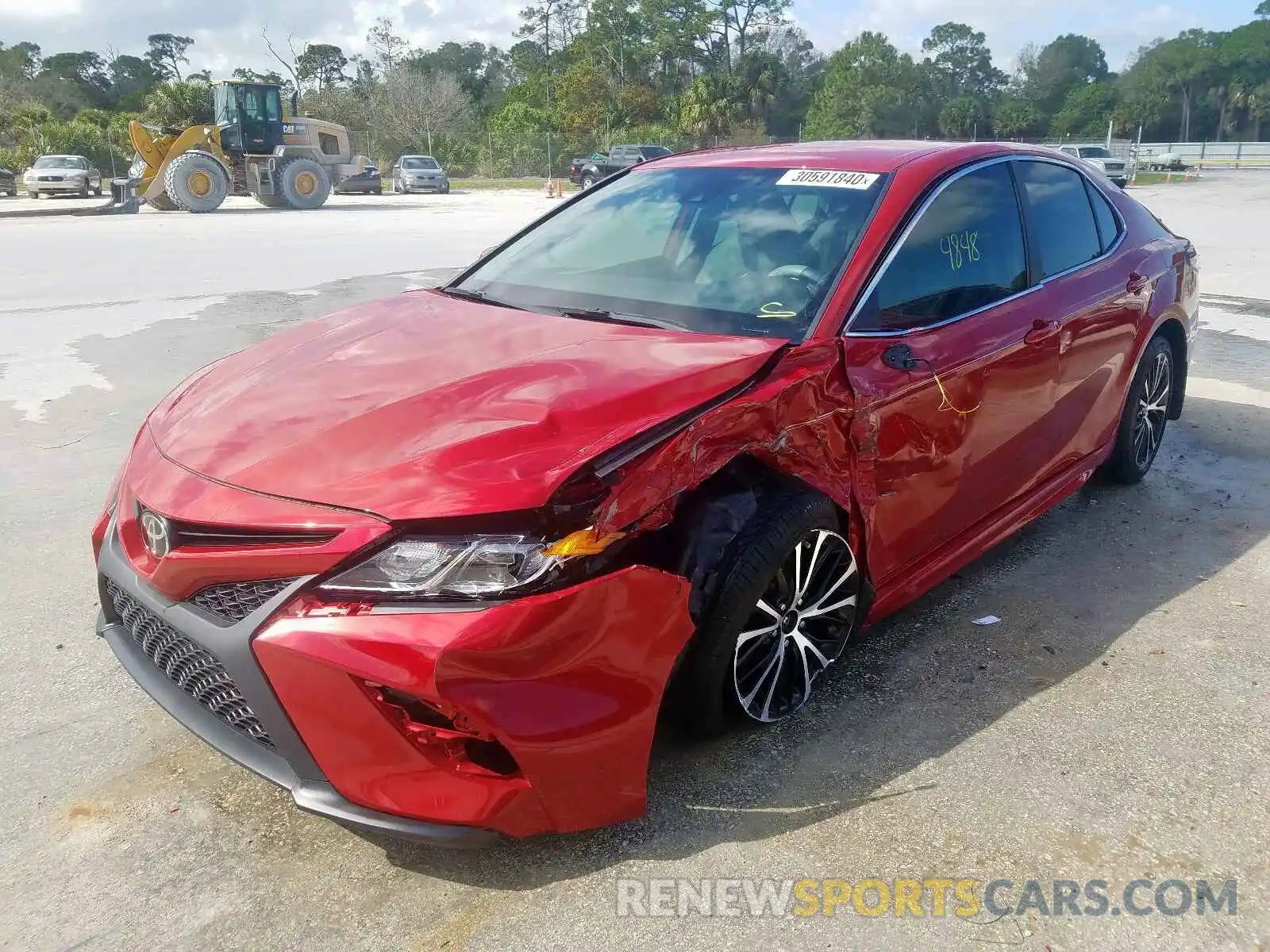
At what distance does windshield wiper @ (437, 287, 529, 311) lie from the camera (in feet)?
11.0

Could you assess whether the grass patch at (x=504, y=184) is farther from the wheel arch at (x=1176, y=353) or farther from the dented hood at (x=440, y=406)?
the dented hood at (x=440, y=406)

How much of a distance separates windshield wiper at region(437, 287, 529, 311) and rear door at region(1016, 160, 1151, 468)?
189cm

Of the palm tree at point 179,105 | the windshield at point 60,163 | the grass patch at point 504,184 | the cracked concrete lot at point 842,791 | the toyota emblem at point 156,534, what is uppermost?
the palm tree at point 179,105

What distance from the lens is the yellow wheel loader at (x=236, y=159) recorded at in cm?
2391

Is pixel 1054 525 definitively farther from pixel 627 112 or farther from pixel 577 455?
pixel 627 112

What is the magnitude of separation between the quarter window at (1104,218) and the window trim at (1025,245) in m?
0.02

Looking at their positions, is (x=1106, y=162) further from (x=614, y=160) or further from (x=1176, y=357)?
(x=1176, y=357)

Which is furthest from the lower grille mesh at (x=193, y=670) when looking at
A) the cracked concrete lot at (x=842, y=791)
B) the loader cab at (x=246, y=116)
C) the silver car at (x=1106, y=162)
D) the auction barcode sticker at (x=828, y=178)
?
the silver car at (x=1106, y=162)

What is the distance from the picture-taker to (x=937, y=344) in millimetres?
3064

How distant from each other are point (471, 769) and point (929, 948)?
3.38 ft

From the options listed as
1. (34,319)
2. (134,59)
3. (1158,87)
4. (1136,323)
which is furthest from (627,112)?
(1136,323)

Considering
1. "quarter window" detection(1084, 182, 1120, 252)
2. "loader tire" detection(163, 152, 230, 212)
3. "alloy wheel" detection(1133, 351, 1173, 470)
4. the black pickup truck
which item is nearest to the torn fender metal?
"quarter window" detection(1084, 182, 1120, 252)

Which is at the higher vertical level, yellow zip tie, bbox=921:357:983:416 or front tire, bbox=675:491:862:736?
yellow zip tie, bbox=921:357:983:416

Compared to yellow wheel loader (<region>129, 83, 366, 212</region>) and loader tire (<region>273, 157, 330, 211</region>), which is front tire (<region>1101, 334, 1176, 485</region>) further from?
loader tire (<region>273, 157, 330, 211</region>)
